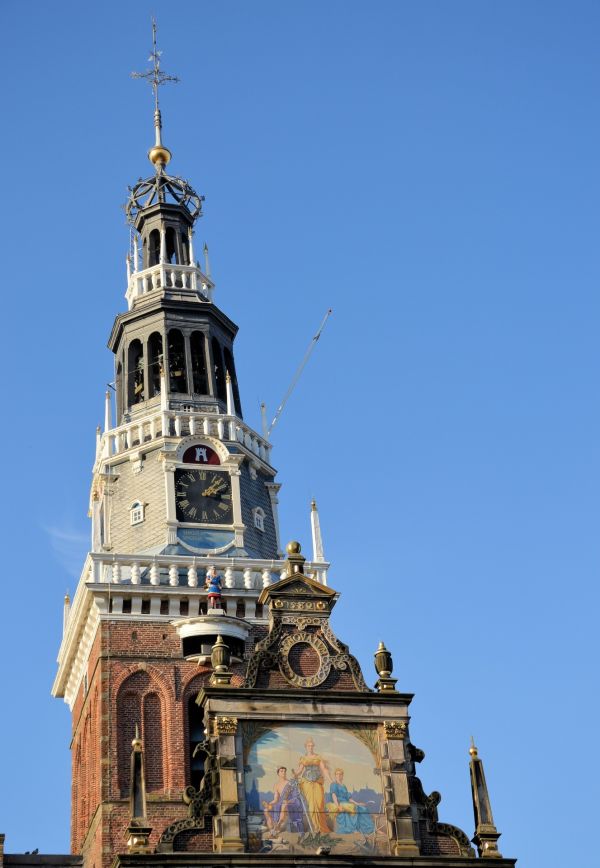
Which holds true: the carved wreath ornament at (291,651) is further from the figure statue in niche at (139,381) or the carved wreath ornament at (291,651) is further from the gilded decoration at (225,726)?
the figure statue in niche at (139,381)

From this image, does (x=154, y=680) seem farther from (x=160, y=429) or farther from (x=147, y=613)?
(x=160, y=429)

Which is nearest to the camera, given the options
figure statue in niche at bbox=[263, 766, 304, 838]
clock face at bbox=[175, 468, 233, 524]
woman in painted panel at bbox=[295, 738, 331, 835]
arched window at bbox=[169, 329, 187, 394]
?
figure statue in niche at bbox=[263, 766, 304, 838]

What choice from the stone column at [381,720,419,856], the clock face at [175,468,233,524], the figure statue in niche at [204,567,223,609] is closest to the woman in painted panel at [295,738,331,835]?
the stone column at [381,720,419,856]

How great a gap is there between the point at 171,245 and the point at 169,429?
38.7 feet

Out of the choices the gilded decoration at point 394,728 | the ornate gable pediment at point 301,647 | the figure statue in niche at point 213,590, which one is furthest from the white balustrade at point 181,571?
the gilded decoration at point 394,728

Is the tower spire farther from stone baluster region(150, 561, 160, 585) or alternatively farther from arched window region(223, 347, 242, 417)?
arched window region(223, 347, 242, 417)

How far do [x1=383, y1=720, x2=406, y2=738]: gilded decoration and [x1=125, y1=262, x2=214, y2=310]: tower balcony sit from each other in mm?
24966

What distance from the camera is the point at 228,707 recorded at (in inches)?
1711

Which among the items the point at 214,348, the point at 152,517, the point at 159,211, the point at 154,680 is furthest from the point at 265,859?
the point at 159,211

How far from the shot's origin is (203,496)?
57625 mm

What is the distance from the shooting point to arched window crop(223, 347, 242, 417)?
62344 mm

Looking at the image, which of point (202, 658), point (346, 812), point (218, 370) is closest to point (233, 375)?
point (218, 370)

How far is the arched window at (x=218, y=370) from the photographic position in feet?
203

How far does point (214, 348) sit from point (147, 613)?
13.5 m
